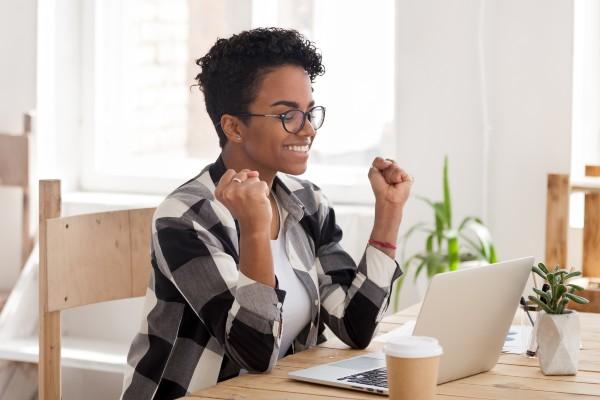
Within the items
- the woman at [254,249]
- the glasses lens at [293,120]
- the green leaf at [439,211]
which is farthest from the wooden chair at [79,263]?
the green leaf at [439,211]

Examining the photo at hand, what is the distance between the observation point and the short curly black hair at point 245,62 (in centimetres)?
180

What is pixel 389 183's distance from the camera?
1.87 metres

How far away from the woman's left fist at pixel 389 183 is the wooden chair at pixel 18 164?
74.4 inches

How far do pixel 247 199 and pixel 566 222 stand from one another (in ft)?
5.00

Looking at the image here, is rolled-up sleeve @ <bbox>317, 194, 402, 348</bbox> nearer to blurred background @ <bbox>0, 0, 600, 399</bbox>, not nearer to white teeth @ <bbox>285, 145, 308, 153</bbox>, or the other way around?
white teeth @ <bbox>285, 145, 308, 153</bbox>

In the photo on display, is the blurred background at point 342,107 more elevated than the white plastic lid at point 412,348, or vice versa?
the blurred background at point 342,107

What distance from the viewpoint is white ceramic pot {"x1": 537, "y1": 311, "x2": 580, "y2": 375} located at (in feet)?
5.00

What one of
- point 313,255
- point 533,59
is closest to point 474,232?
point 533,59

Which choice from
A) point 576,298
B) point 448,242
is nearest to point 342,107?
Answer: point 448,242

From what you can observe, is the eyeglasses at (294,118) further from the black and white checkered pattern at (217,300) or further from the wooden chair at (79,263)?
the wooden chair at (79,263)

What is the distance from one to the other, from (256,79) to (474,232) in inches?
53.5

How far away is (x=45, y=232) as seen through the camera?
1822mm

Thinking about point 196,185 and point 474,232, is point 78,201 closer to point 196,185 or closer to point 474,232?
point 474,232

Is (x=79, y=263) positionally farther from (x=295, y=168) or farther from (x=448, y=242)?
(x=448, y=242)
